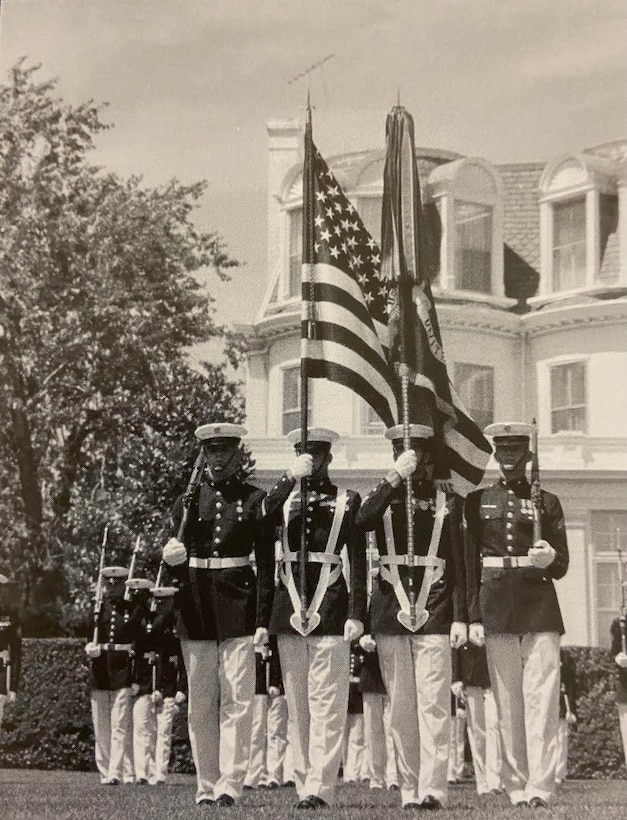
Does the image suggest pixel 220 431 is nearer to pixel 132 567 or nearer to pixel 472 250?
pixel 132 567

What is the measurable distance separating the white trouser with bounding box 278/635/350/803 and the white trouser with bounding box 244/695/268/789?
1373 millimetres

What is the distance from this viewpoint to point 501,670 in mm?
5352

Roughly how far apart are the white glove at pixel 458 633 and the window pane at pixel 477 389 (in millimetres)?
1435

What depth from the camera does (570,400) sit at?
649 cm

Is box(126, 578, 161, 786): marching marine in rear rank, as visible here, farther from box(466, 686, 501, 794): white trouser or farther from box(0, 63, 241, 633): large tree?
box(466, 686, 501, 794): white trouser

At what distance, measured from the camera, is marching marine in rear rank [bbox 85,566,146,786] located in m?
6.84

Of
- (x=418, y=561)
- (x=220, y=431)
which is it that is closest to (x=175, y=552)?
(x=220, y=431)

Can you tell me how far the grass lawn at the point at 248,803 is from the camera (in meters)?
4.98

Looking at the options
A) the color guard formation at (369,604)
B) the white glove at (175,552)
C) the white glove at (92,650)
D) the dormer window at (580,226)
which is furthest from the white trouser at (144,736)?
the dormer window at (580,226)

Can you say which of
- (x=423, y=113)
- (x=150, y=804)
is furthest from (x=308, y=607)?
(x=423, y=113)

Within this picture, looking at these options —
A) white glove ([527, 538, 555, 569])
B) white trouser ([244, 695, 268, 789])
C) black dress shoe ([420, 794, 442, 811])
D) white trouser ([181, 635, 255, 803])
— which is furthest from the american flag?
white trouser ([244, 695, 268, 789])

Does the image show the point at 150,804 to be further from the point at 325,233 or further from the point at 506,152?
the point at 506,152

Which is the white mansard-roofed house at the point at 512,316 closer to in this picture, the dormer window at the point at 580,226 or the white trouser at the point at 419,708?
the dormer window at the point at 580,226

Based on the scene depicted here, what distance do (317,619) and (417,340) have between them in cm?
158
